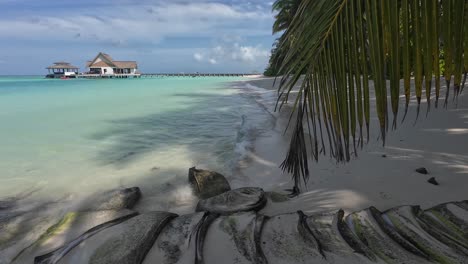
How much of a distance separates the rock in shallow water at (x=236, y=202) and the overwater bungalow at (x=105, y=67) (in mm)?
74883

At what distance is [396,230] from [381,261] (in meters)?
0.35

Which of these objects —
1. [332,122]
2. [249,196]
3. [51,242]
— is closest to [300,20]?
[332,122]

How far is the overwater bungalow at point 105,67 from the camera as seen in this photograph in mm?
69875

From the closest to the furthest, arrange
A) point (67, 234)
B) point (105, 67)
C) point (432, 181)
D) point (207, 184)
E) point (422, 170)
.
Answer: point (67, 234) → point (432, 181) → point (422, 170) → point (207, 184) → point (105, 67)

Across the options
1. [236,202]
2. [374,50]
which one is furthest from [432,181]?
[374,50]

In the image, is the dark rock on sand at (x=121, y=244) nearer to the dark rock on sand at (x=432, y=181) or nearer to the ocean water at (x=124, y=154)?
the ocean water at (x=124, y=154)

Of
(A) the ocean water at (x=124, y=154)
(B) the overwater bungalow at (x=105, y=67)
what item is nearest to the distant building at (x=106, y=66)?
(B) the overwater bungalow at (x=105, y=67)

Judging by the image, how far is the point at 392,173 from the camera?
3668 millimetres

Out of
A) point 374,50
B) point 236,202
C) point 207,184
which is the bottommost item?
point 207,184

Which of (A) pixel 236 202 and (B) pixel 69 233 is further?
(A) pixel 236 202

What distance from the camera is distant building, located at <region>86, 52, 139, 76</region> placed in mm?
69938

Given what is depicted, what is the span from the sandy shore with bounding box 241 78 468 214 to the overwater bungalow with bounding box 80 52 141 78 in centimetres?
7339

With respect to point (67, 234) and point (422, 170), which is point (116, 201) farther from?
point (422, 170)

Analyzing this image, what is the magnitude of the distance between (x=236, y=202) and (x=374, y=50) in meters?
2.67
